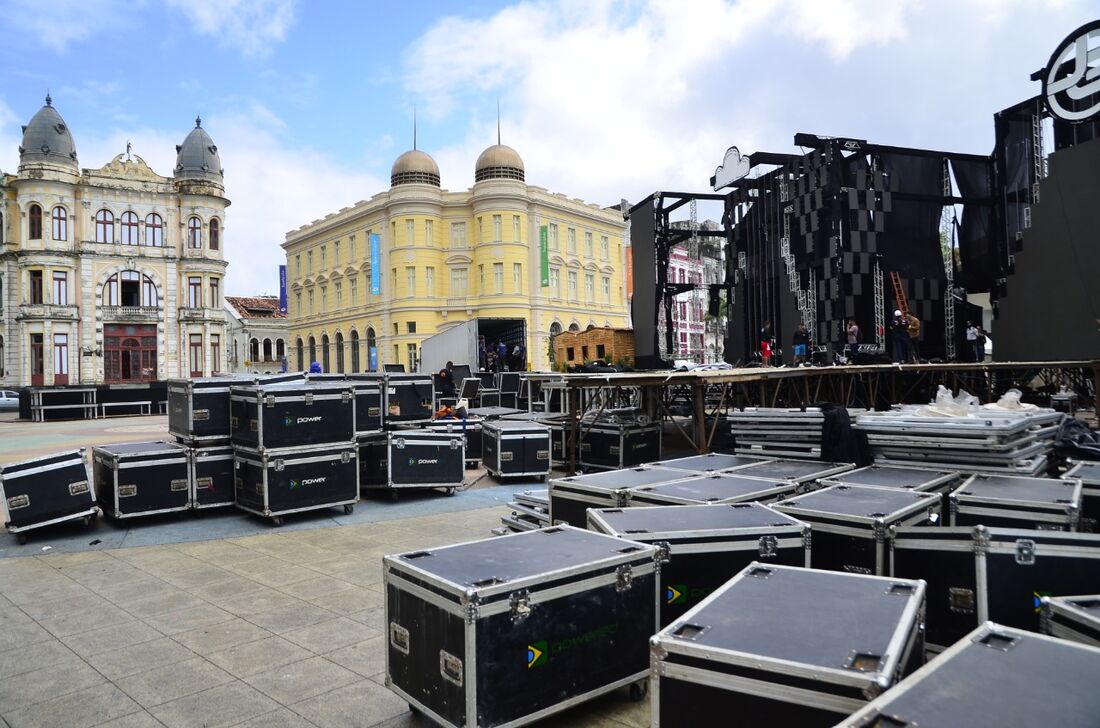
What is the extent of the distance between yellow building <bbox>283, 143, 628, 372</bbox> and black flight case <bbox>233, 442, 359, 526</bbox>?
39.4 m

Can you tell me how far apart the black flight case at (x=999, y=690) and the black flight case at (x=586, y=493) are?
124 inches

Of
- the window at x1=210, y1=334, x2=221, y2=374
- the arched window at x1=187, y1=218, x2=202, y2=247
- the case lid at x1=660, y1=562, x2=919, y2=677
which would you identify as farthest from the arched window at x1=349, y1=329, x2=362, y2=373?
the case lid at x1=660, y1=562, x2=919, y2=677

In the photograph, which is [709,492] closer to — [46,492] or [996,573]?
[996,573]

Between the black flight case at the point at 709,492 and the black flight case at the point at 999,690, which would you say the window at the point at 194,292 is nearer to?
the black flight case at the point at 709,492

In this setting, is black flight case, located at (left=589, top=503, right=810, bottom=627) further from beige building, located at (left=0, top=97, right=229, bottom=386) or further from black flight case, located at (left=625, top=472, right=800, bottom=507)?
beige building, located at (left=0, top=97, right=229, bottom=386)

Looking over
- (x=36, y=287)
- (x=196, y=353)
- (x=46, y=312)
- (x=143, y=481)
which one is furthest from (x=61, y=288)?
(x=143, y=481)

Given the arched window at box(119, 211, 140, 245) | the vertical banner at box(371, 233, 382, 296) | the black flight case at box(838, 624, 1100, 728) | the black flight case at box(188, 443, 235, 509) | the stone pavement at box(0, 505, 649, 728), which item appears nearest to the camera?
the black flight case at box(838, 624, 1100, 728)

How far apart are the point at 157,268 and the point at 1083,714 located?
53824 millimetres

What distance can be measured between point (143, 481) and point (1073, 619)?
31.3 ft

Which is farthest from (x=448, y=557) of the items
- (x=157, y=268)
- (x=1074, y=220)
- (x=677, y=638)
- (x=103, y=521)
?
(x=157, y=268)

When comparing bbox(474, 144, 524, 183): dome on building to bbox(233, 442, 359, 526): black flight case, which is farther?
bbox(474, 144, 524, 183): dome on building

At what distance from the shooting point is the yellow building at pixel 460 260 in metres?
50.4

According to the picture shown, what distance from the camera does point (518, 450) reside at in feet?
41.5

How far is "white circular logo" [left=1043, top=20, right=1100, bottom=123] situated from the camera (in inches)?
663
